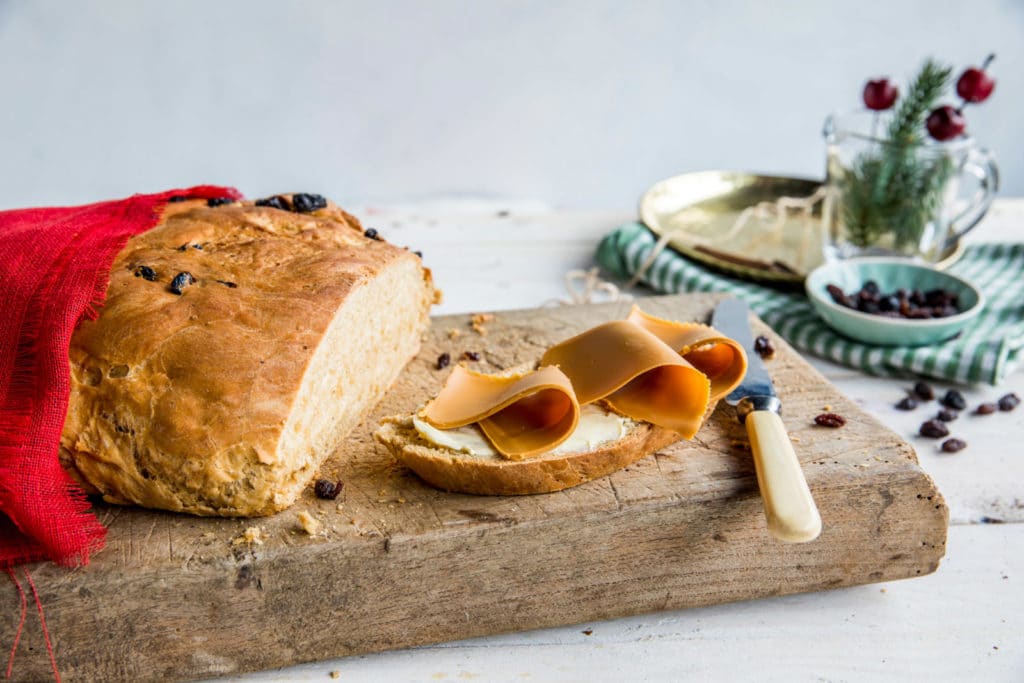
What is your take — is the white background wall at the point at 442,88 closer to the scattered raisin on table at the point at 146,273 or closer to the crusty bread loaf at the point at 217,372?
the crusty bread loaf at the point at 217,372

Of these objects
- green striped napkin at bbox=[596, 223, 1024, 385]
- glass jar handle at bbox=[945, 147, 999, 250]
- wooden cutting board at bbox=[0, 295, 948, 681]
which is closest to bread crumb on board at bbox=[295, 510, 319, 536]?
wooden cutting board at bbox=[0, 295, 948, 681]

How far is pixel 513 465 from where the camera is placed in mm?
2400

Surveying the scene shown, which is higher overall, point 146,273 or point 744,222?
point 146,273

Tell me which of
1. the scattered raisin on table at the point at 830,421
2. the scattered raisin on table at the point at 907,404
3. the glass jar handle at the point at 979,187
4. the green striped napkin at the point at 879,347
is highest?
the glass jar handle at the point at 979,187

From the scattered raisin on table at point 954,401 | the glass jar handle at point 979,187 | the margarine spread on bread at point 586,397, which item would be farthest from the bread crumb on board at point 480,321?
the glass jar handle at point 979,187

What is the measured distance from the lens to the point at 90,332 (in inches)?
98.0

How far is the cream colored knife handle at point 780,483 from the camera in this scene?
2166 millimetres

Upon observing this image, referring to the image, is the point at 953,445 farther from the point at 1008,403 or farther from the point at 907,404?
the point at 1008,403

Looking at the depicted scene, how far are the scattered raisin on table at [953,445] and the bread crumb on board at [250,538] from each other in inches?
92.2

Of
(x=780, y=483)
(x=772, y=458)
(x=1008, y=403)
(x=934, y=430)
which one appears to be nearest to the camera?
(x=780, y=483)

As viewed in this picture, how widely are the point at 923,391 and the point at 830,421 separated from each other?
1.07 metres

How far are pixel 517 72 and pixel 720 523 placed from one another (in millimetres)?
5105

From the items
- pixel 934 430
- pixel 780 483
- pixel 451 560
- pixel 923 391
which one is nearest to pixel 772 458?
pixel 780 483

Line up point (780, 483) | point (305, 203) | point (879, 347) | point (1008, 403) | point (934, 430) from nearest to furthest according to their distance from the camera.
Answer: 1. point (780, 483)
2. point (305, 203)
3. point (934, 430)
4. point (1008, 403)
5. point (879, 347)
